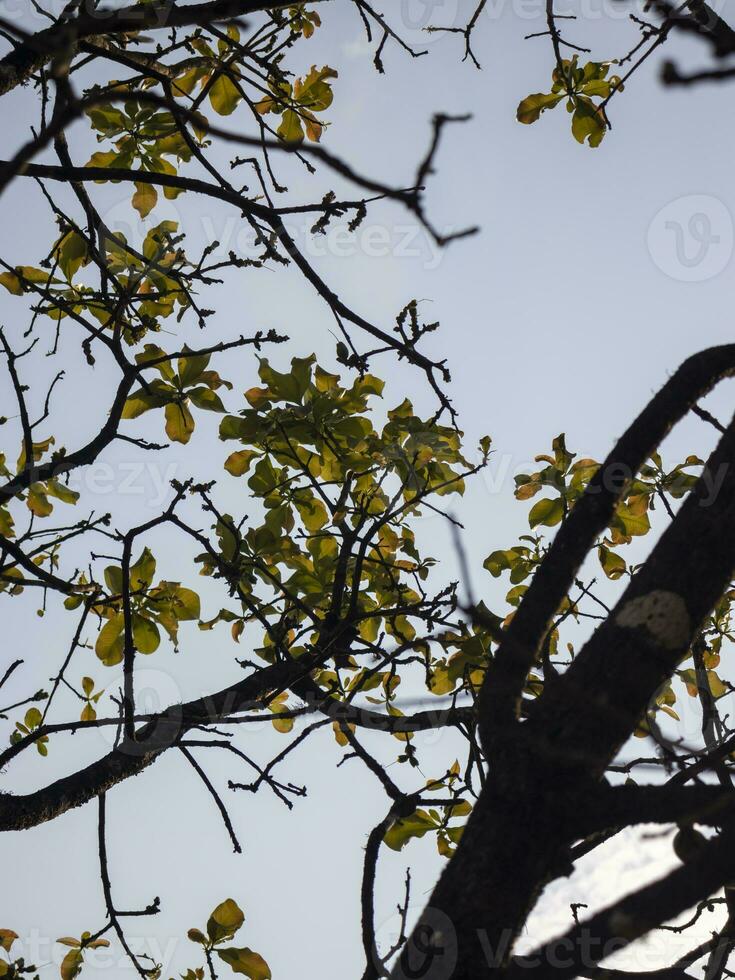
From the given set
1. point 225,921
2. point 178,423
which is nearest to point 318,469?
point 178,423

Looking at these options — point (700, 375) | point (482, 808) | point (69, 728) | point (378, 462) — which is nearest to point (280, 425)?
point (378, 462)

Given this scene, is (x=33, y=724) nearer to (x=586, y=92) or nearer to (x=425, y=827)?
(x=425, y=827)

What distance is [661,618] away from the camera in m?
1.50

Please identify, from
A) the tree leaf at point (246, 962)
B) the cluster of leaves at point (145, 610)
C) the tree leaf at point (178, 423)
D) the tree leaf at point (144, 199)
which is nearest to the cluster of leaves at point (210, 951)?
the tree leaf at point (246, 962)

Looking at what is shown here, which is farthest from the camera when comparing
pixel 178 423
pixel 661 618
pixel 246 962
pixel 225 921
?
pixel 178 423

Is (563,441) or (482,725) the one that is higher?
(563,441)

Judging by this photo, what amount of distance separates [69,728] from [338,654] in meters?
1.03

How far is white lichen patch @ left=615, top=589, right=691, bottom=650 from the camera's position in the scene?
58.6 inches

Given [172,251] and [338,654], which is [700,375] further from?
[172,251]

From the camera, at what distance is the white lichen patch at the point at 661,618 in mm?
1487

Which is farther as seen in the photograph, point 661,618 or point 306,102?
point 306,102

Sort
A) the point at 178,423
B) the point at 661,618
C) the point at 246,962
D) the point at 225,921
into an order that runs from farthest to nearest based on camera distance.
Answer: the point at 178,423 < the point at 225,921 < the point at 246,962 < the point at 661,618

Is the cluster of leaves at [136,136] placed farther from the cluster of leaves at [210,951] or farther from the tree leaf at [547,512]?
the cluster of leaves at [210,951]

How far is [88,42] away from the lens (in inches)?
103
